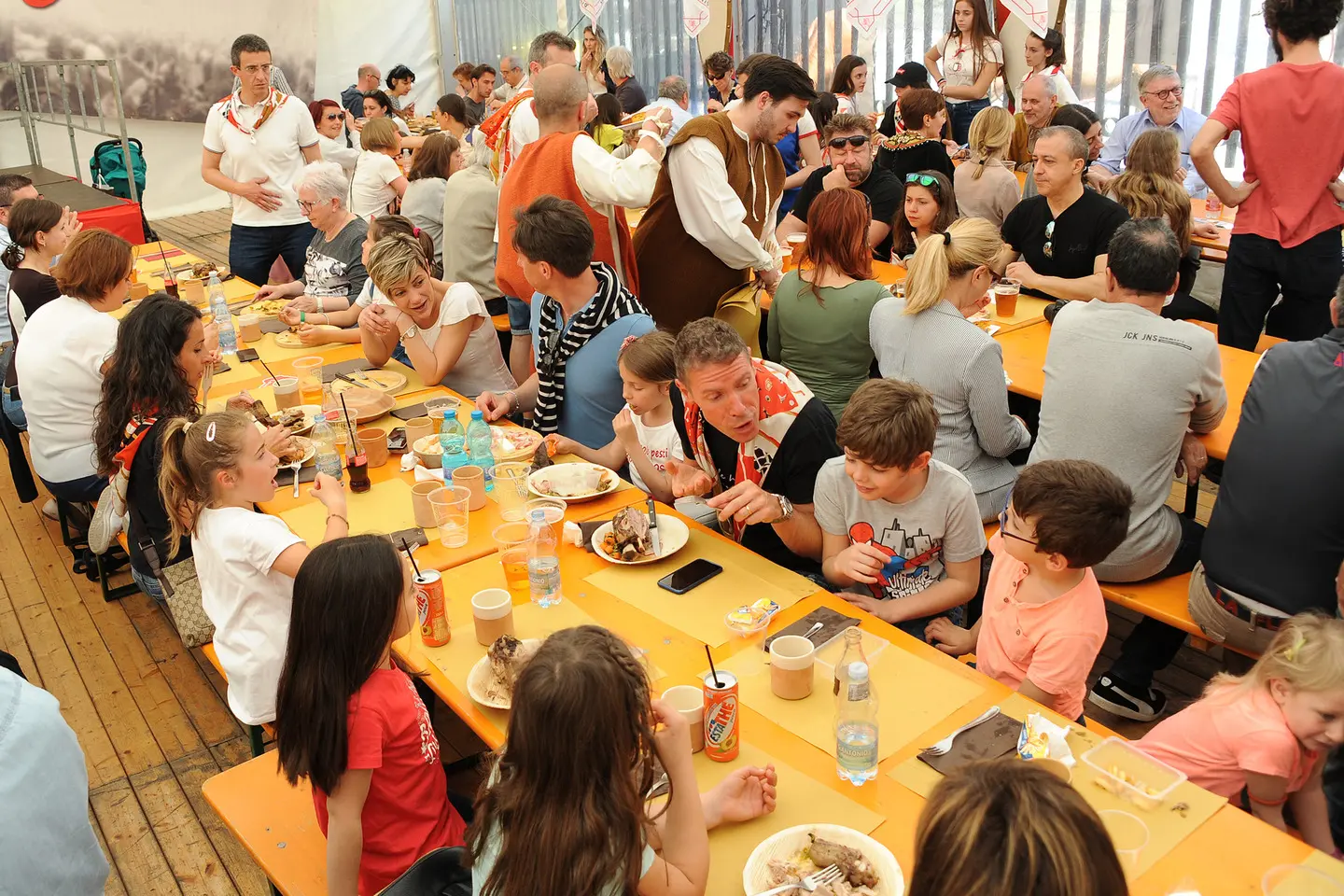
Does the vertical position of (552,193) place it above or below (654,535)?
above

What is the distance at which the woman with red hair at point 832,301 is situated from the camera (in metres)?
4.18

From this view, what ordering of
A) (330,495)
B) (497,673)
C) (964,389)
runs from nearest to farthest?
1. (497,673)
2. (330,495)
3. (964,389)

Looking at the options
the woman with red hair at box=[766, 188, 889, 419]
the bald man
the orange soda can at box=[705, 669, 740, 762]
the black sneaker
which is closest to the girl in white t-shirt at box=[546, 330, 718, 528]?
the woman with red hair at box=[766, 188, 889, 419]

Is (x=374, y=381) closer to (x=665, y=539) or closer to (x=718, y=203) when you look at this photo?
(x=718, y=203)

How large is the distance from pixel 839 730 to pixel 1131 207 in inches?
151

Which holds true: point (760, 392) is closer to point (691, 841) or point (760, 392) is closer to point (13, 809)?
point (691, 841)

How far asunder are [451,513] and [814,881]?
67.2 inches

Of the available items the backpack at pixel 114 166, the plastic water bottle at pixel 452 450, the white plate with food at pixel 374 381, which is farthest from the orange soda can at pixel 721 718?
the backpack at pixel 114 166

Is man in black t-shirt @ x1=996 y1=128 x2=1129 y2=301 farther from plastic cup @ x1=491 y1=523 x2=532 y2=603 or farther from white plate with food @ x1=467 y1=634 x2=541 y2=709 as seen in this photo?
white plate with food @ x1=467 y1=634 x2=541 y2=709

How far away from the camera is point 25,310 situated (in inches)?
202

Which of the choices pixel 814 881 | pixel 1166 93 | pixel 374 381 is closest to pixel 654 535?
pixel 814 881

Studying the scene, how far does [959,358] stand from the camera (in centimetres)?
351

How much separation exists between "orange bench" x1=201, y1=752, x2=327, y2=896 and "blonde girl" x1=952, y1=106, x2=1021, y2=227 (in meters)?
4.69

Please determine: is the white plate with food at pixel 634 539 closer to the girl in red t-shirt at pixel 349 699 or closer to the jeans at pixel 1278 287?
the girl in red t-shirt at pixel 349 699
